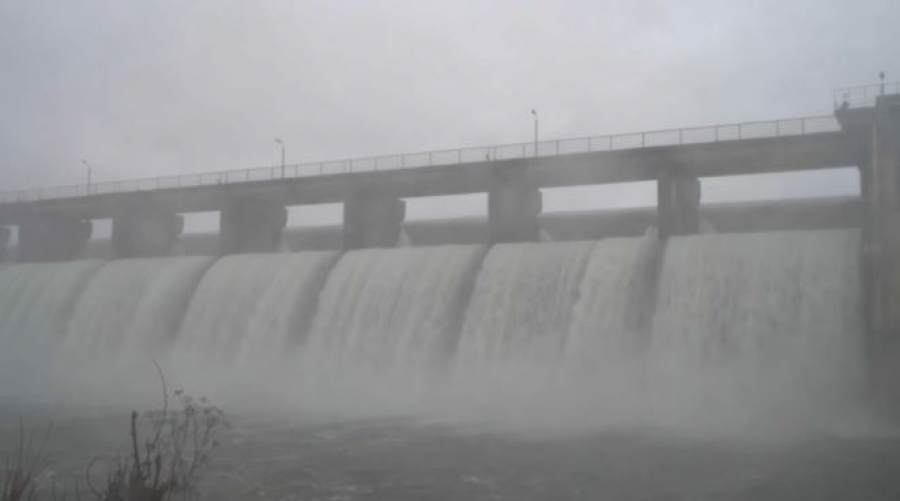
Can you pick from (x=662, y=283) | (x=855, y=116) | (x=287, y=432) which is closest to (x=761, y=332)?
(x=662, y=283)

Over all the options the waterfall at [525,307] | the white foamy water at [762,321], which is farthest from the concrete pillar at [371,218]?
the white foamy water at [762,321]

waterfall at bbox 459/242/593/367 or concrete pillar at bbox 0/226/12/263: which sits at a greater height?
concrete pillar at bbox 0/226/12/263

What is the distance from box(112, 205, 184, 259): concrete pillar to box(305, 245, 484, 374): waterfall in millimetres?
12799

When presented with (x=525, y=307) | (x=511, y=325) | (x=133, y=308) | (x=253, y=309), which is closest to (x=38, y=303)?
(x=133, y=308)

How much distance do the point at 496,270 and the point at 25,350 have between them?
18199mm

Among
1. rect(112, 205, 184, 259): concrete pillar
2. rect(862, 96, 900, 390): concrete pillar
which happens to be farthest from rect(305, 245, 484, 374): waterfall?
rect(112, 205, 184, 259): concrete pillar

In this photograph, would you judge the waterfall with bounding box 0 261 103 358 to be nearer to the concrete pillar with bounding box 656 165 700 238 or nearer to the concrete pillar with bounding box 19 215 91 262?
the concrete pillar with bounding box 19 215 91 262

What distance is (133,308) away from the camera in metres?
27.0

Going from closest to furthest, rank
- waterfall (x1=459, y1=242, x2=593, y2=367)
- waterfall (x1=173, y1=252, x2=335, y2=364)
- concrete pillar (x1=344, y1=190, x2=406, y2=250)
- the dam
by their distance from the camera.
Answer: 1. the dam
2. waterfall (x1=459, y1=242, x2=593, y2=367)
3. waterfall (x1=173, y1=252, x2=335, y2=364)
4. concrete pillar (x1=344, y1=190, x2=406, y2=250)

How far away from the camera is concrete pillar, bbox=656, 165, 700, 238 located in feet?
69.3

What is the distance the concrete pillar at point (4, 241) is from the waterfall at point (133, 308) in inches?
562

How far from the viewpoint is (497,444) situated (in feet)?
40.5

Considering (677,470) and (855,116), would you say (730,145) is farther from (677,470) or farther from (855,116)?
(677,470)

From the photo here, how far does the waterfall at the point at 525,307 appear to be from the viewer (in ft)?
62.3
